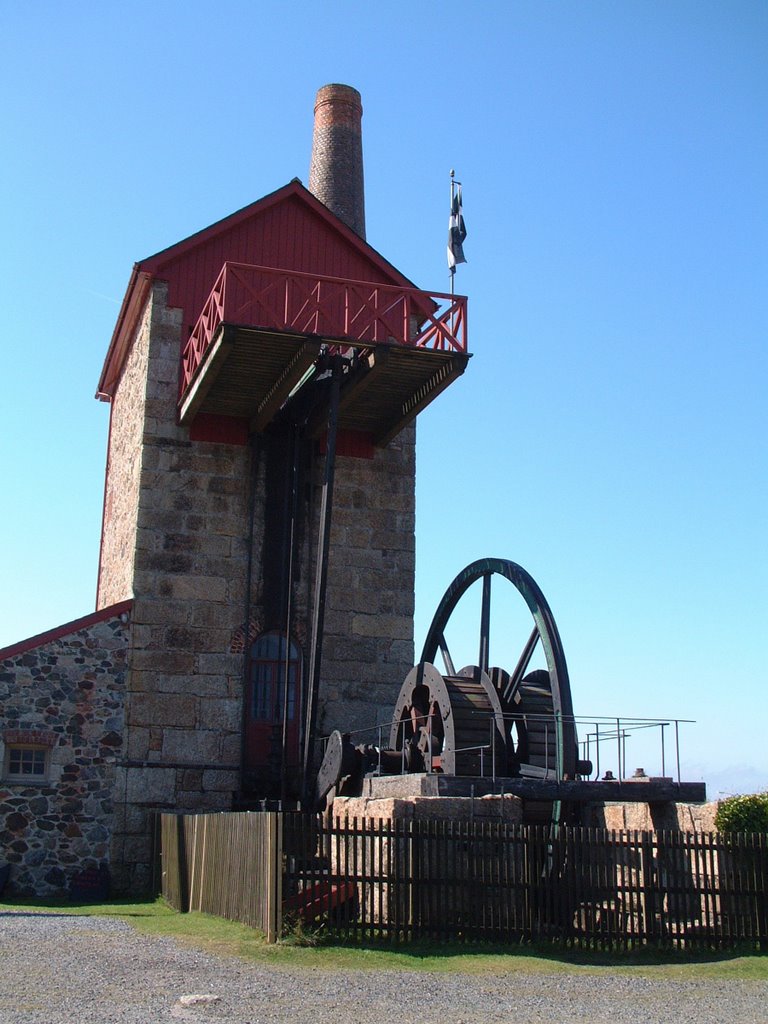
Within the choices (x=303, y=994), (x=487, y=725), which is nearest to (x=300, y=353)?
(x=487, y=725)

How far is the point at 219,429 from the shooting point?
19328 millimetres

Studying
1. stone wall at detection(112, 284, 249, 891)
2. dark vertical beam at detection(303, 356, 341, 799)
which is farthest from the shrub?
stone wall at detection(112, 284, 249, 891)

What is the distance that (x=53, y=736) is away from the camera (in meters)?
17.4

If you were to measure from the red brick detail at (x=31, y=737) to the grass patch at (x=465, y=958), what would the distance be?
576 cm

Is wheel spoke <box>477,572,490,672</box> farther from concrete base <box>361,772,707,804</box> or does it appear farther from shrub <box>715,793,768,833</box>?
shrub <box>715,793,768,833</box>

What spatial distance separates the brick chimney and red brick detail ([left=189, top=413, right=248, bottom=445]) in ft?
27.8

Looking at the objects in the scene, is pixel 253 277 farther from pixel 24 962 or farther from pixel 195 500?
pixel 24 962

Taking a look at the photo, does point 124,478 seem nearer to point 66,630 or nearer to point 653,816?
point 66,630

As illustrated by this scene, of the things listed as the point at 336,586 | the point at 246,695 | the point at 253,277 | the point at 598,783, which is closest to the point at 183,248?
the point at 253,277

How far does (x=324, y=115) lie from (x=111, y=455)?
1032cm

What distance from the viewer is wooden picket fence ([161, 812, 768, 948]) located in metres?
11.2

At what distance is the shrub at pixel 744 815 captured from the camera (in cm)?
1260

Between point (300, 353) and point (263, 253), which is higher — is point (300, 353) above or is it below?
below

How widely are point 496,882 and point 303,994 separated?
10.5 feet
